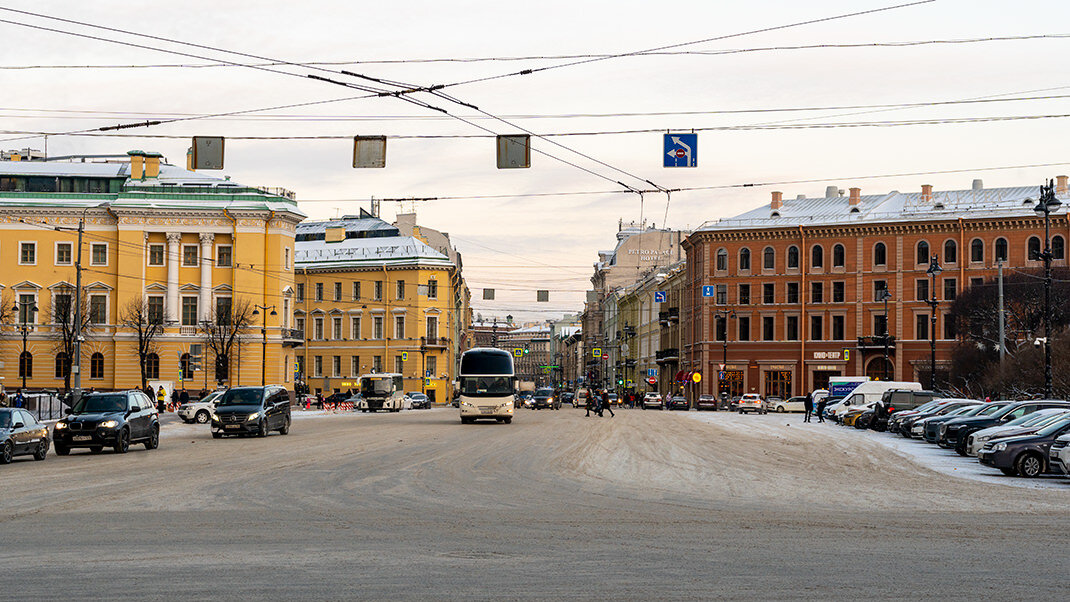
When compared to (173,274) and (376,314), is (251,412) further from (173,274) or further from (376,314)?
(376,314)

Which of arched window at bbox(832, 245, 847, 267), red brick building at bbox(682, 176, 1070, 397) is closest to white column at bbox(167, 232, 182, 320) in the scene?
red brick building at bbox(682, 176, 1070, 397)

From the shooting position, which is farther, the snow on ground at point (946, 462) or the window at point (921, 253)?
the window at point (921, 253)

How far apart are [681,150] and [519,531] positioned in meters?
18.1

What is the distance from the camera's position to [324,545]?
13266 mm

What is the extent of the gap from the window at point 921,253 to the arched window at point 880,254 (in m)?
2.23

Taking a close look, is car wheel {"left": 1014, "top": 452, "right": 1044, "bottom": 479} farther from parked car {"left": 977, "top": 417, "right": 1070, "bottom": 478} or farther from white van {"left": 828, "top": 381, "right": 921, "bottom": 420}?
white van {"left": 828, "top": 381, "right": 921, "bottom": 420}

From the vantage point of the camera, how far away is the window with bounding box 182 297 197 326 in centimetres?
9119

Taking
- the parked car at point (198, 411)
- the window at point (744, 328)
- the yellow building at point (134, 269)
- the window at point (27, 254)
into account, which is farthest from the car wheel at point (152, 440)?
the window at point (744, 328)

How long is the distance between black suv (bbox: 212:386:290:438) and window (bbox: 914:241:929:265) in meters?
62.8

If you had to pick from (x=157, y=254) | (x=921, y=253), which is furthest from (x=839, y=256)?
(x=157, y=254)

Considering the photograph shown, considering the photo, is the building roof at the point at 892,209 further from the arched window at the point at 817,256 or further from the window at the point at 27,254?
the window at the point at 27,254

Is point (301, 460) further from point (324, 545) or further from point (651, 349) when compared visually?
point (651, 349)

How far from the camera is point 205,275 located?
3561 inches

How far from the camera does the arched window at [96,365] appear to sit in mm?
90500
